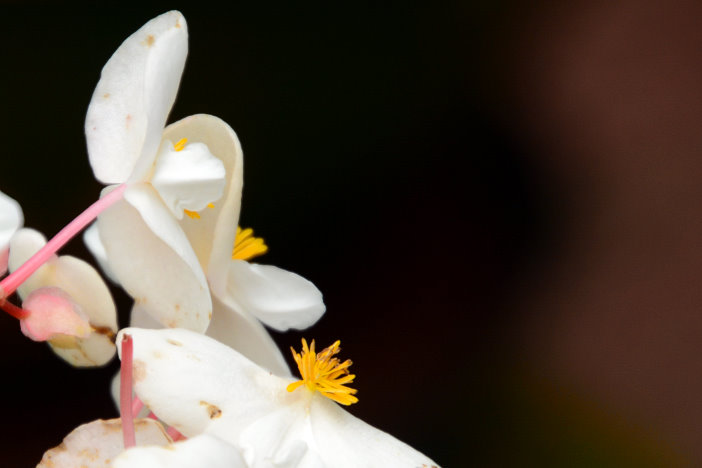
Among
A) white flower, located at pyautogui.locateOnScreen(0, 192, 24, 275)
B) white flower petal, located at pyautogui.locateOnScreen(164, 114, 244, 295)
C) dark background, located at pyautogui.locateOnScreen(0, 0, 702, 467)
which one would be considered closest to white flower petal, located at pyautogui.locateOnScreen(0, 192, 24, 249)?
white flower, located at pyautogui.locateOnScreen(0, 192, 24, 275)

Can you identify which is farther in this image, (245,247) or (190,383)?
(245,247)

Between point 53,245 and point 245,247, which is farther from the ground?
point 245,247

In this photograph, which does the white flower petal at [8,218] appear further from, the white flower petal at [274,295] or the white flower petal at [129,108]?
the white flower petal at [274,295]

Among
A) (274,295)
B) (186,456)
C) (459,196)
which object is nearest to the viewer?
(186,456)

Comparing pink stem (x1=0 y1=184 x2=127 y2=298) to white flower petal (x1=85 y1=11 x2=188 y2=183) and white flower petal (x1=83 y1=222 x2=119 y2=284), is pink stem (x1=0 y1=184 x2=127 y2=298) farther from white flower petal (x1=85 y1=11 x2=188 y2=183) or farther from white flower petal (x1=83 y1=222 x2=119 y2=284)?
white flower petal (x1=83 y1=222 x2=119 y2=284)

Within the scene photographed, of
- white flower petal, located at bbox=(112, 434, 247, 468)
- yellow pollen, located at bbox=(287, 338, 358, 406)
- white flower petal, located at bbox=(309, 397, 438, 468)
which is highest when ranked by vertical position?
yellow pollen, located at bbox=(287, 338, 358, 406)

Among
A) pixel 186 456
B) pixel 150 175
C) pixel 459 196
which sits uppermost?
pixel 459 196

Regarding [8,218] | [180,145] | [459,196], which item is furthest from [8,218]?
[459,196]

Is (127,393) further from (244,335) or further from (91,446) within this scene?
(244,335)
